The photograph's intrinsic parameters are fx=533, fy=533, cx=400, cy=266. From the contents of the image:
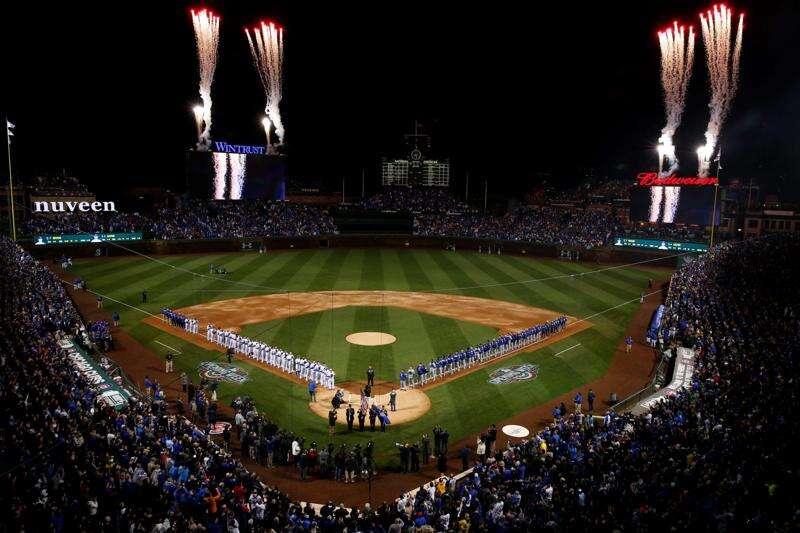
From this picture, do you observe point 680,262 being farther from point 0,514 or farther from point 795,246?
point 0,514

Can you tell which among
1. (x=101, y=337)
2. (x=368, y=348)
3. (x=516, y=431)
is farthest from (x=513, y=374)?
(x=101, y=337)

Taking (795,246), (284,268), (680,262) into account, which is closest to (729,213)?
(680,262)

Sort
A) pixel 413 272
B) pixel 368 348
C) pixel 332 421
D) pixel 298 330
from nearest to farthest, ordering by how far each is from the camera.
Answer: pixel 332 421 → pixel 368 348 → pixel 298 330 → pixel 413 272

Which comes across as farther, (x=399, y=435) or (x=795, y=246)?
(x=795, y=246)

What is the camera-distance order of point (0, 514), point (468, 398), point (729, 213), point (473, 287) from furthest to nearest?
point (729, 213), point (473, 287), point (468, 398), point (0, 514)

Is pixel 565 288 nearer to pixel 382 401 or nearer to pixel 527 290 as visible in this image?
pixel 527 290

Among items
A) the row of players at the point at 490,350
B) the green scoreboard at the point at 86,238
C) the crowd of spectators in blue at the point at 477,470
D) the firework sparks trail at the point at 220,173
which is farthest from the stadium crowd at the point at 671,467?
the green scoreboard at the point at 86,238
